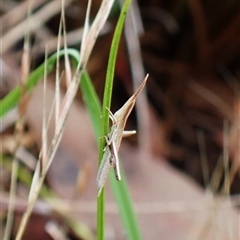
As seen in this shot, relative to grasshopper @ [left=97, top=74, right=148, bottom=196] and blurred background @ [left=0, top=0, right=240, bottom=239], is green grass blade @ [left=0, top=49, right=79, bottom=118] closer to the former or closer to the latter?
grasshopper @ [left=97, top=74, right=148, bottom=196]

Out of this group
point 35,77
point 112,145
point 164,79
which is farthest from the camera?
point 164,79

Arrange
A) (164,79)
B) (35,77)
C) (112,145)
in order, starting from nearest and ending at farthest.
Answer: (112,145) < (35,77) < (164,79)

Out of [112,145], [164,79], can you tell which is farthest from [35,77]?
[164,79]

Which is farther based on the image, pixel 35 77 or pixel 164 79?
pixel 164 79

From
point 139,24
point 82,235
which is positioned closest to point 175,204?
point 82,235

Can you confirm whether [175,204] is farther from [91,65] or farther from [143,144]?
[91,65]

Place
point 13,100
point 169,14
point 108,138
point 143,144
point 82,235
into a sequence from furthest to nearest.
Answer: point 169,14
point 143,144
point 82,235
point 13,100
point 108,138

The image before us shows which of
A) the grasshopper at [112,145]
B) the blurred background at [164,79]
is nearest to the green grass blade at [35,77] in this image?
the grasshopper at [112,145]

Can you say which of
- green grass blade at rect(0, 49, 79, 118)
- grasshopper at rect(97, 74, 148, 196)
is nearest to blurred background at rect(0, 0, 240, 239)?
green grass blade at rect(0, 49, 79, 118)

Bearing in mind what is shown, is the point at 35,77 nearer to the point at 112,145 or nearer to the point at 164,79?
the point at 112,145

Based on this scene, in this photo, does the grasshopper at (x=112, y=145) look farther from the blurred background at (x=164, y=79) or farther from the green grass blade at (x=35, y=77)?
the blurred background at (x=164, y=79)

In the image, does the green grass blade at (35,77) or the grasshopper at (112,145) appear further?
the green grass blade at (35,77)
